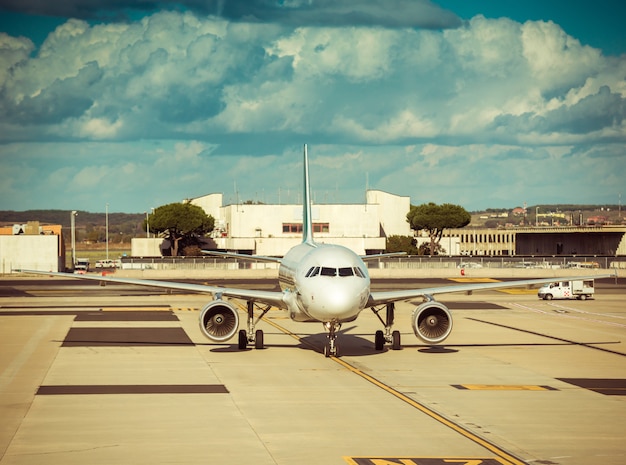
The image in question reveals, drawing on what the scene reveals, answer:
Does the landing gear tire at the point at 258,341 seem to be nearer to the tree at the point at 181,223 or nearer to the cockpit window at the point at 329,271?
the cockpit window at the point at 329,271

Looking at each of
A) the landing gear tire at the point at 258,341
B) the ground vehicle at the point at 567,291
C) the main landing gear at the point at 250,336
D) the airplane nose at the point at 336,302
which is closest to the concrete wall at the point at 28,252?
the ground vehicle at the point at 567,291

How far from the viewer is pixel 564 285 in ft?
280

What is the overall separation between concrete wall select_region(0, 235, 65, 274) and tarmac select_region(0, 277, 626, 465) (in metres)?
91.8

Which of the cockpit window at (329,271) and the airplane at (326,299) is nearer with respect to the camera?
the airplane at (326,299)

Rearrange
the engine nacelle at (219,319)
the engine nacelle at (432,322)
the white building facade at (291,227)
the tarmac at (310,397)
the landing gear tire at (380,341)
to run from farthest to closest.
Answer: the white building facade at (291,227) < the landing gear tire at (380,341) < the engine nacelle at (432,322) < the engine nacelle at (219,319) < the tarmac at (310,397)

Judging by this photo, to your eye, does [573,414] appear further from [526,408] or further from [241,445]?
[241,445]

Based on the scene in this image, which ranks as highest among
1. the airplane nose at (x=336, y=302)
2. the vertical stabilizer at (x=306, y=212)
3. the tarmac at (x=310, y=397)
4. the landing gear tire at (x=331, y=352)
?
the vertical stabilizer at (x=306, y=212)

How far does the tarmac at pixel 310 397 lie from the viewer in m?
21.4

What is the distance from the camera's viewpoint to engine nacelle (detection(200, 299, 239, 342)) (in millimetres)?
39562

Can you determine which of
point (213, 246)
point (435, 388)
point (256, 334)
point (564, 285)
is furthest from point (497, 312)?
point (213, 246)

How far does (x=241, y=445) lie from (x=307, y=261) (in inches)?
667

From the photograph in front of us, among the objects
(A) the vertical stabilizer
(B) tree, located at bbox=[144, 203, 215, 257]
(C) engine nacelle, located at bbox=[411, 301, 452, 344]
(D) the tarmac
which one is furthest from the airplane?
(B) tree, located at bbox=[144, 203, 215, 257]

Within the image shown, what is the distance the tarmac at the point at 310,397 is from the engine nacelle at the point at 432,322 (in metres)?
1.04

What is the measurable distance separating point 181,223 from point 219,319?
14220 centimetres
